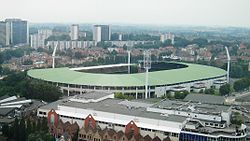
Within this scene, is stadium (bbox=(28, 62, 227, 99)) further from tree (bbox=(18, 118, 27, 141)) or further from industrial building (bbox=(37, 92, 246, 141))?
tree (bbox=(18, 118, 27, 141))

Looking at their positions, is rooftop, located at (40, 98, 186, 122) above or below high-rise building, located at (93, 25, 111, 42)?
below

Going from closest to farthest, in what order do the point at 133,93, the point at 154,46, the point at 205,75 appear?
the point at 133,93
the point at 205,75
the point at 154,46

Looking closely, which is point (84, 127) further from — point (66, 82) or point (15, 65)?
point (15, 65)

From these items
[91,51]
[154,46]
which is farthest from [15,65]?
[154,46]

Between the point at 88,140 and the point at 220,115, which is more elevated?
the point at 220,115

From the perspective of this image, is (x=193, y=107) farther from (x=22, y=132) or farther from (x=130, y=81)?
(x=130, y=81)

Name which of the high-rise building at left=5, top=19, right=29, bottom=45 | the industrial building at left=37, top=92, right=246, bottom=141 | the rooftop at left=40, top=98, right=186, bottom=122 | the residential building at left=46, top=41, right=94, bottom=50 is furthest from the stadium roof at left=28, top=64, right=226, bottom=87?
the high-rise building at left=5, top=19, right=29, bottom=45

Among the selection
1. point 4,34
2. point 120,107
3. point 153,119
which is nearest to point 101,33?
point 4,34

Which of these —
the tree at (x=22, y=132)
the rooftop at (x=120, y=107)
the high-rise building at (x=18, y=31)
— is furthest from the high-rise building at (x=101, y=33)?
the tree at (x=22, y=132)
